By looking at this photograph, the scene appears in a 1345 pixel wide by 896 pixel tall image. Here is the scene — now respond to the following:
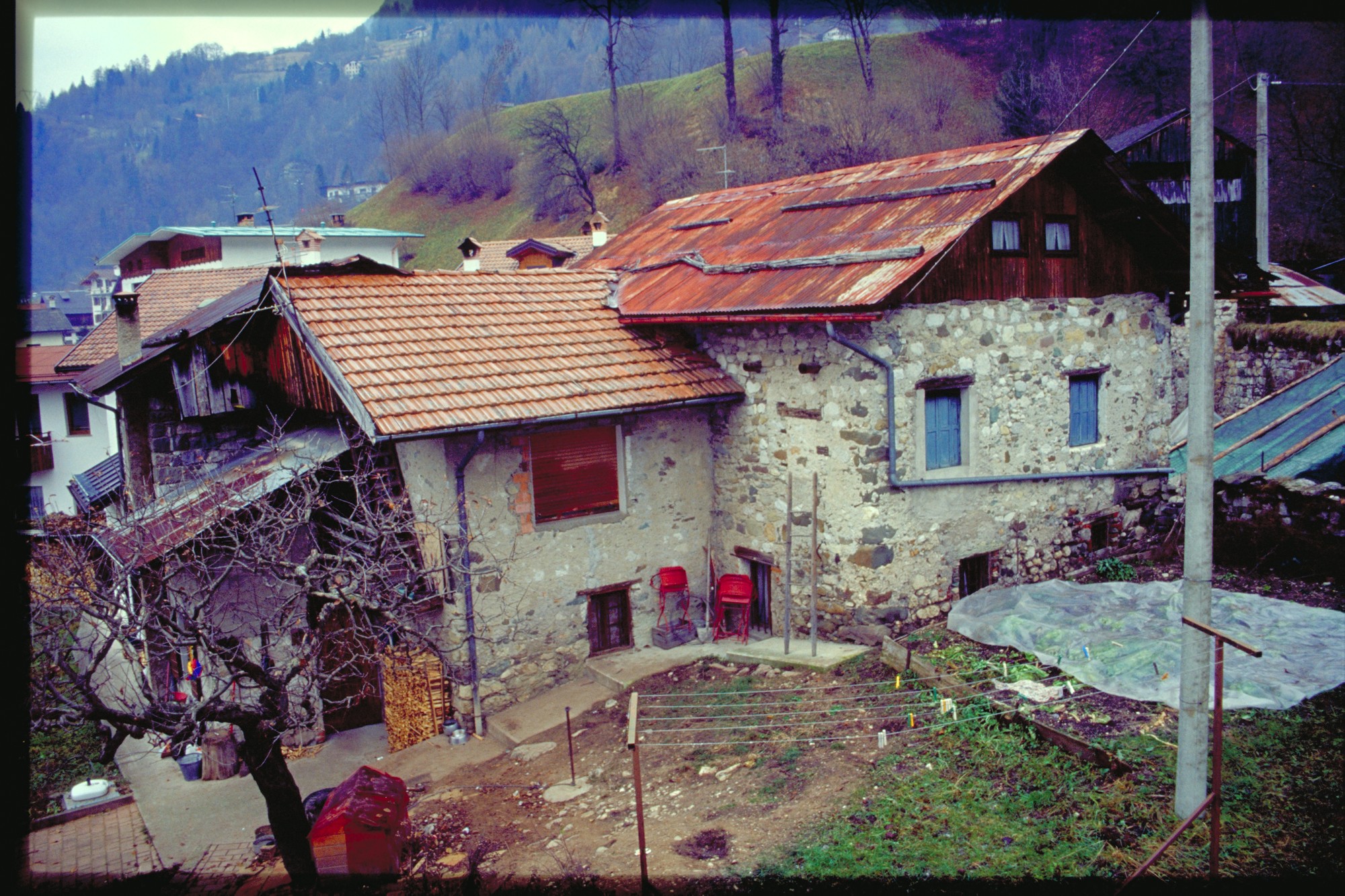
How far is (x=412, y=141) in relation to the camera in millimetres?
60125

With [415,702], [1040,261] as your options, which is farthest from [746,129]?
[415,702]

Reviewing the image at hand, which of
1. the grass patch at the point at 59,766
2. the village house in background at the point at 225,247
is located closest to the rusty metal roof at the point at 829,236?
the grass patch at the point at 59,766

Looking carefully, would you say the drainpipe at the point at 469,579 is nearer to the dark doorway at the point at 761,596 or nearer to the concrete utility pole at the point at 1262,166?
the dark doorway at the point at 761,596

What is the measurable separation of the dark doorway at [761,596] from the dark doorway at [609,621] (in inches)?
62.8

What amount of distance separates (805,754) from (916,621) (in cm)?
290

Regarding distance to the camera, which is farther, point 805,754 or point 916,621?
point 916,621

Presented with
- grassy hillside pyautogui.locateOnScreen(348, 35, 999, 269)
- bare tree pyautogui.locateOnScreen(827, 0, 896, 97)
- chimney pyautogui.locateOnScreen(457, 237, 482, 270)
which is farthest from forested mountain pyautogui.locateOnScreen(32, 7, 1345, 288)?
chimney pyautogui.locateOnScreen(457, 237, 482, 270)

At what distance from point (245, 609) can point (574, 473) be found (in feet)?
12.4

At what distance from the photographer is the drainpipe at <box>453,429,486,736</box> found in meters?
9.12

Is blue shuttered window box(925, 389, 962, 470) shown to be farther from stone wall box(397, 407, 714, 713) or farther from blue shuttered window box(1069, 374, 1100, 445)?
stone wall box(397, 407, 714, 713)

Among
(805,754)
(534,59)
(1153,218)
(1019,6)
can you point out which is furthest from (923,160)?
(534,59)

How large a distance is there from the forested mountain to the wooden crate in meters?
5.42

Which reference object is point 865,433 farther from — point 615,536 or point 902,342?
point 615,536

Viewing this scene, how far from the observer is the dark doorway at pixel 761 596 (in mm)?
10828
